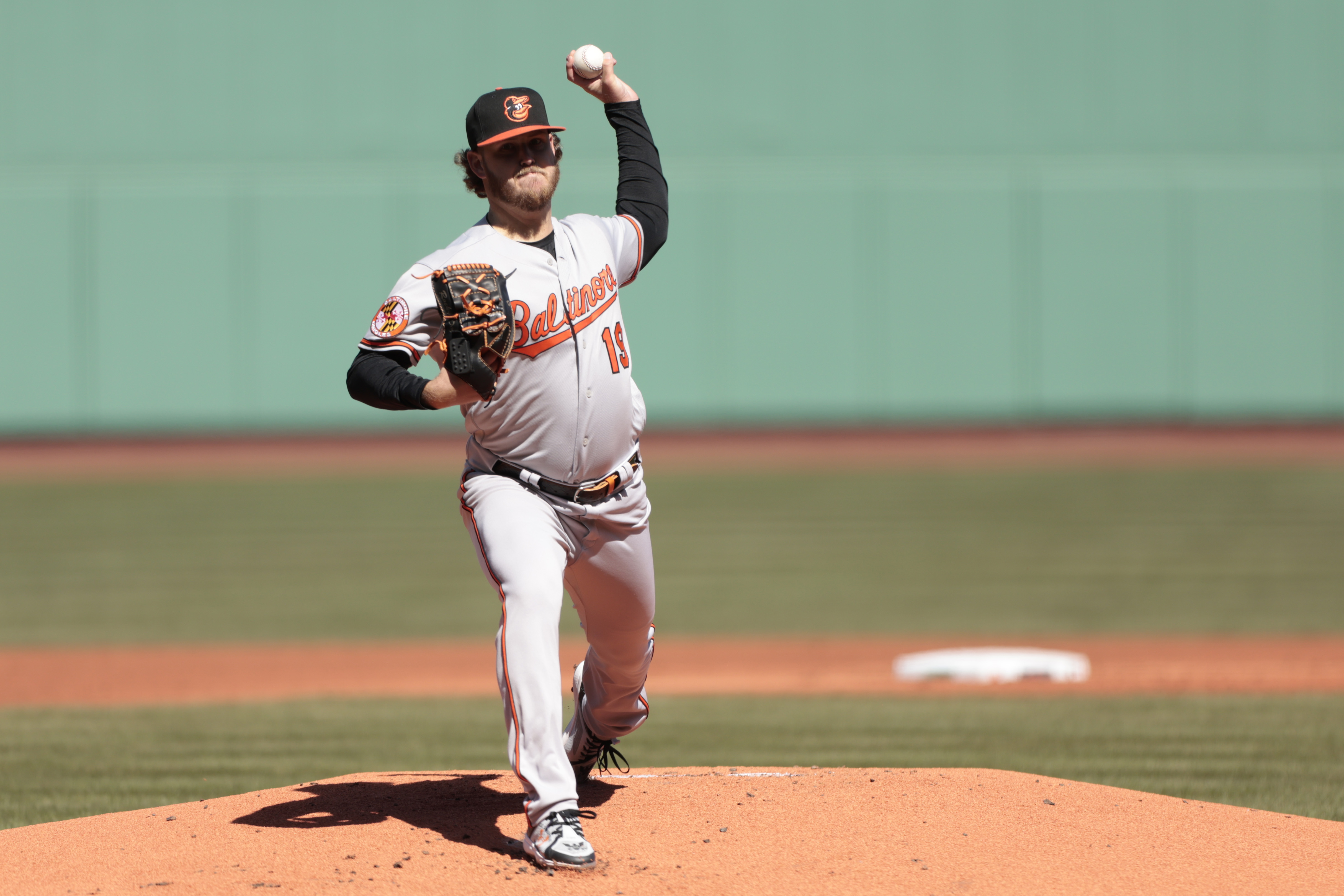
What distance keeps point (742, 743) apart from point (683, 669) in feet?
11.3

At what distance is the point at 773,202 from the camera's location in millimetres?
22203

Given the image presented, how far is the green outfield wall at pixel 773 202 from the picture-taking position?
72.0 ft

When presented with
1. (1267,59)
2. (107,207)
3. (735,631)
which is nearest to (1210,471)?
(1267,59)

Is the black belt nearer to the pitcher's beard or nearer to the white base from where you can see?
the pitcher's beard

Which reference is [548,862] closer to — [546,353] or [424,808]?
[424,808]

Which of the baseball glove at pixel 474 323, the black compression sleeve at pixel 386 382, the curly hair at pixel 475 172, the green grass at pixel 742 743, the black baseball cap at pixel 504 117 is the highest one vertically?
the black baseball cap at pixel 504 117

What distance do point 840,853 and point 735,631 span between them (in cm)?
838

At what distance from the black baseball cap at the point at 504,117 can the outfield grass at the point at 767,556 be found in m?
8.54

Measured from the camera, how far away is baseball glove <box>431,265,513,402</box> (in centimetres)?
373

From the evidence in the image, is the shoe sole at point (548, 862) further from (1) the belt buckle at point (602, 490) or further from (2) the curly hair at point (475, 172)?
(2) the curly hair at point (475, 172)

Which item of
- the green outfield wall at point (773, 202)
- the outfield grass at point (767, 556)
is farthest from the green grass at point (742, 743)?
the green outfield wall at point (773, 202)

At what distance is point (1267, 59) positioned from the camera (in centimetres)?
2202

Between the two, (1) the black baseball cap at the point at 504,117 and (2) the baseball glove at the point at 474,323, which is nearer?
(2) the baseball glove at the point at 474,323

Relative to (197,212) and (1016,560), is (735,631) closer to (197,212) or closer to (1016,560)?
(1016,560)
